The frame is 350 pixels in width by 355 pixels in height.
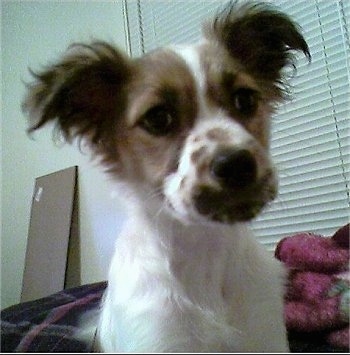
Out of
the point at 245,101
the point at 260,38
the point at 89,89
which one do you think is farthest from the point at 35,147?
the point at 245,101

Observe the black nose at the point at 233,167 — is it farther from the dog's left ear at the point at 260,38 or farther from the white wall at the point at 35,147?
the white wall at the point at 35,147

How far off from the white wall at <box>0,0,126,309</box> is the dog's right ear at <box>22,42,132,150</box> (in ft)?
5.50

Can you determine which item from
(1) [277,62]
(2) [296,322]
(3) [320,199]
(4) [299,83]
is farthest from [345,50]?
(2) [296,322]

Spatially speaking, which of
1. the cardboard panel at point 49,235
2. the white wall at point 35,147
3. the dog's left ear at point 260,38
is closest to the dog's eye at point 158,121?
the dog's left ear at point 260,38

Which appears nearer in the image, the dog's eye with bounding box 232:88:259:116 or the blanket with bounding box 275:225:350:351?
the dog's eye with bounding box 232:88:259:116

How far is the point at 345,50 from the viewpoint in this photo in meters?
1.90

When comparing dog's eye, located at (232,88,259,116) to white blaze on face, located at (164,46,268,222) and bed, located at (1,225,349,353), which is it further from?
bed, located at (1,225,349,353)

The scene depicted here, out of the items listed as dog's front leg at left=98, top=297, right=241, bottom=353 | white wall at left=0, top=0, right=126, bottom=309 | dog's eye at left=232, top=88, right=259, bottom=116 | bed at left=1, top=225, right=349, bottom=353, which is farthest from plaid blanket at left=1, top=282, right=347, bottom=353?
white wall at left=0, top=0, right=126, bottom=309

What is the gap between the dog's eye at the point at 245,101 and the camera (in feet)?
3.38

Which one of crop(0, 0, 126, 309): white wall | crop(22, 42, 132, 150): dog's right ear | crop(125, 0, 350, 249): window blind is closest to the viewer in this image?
crop(22, 42, 132, 150): dog's right ear

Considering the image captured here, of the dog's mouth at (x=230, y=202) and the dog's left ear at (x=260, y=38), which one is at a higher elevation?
the dog's left ear at (x=260, y=38)

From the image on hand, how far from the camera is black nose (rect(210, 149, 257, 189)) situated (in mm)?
798

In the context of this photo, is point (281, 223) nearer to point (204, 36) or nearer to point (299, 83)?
point (299, 83)

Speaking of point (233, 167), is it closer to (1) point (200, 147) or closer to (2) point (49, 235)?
(1) point (200, 147)
